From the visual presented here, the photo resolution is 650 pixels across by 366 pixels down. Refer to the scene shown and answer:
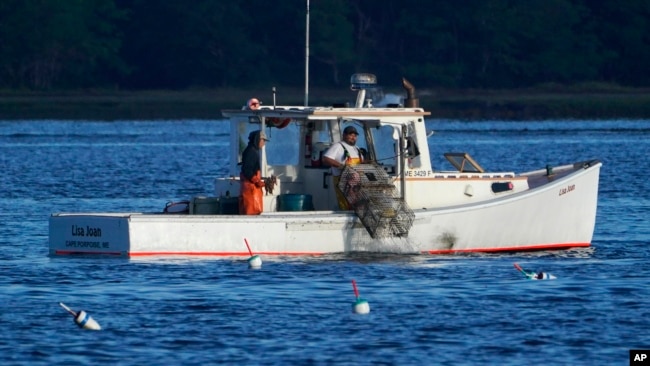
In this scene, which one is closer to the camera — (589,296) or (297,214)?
(589,296)

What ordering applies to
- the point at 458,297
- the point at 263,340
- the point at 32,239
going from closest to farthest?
the point at 263,340
the point at 458,297
the point at 32,239

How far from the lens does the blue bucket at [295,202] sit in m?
23.0

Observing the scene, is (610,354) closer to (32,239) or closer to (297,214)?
(297,214)

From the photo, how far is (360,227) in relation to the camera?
22625 millimetres

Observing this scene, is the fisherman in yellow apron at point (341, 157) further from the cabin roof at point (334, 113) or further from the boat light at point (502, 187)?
the boat light at point (502, 187)

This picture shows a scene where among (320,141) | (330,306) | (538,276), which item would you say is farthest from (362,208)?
(330,306)

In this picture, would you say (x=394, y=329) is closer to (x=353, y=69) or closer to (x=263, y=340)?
(x=263, y=340)

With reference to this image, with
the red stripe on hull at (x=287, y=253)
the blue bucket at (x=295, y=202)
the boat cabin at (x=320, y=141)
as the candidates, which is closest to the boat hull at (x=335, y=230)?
the red stripe on hull at (x=287, y=253)

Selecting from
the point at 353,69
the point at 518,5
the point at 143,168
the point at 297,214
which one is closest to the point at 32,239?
the point at 297,214

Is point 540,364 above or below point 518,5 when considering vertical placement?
below

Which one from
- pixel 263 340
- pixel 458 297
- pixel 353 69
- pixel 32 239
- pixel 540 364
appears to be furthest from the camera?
pixel 353 69

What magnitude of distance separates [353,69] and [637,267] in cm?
7791

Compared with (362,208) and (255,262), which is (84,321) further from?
(362,208)

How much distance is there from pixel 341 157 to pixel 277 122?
122 centimetres
